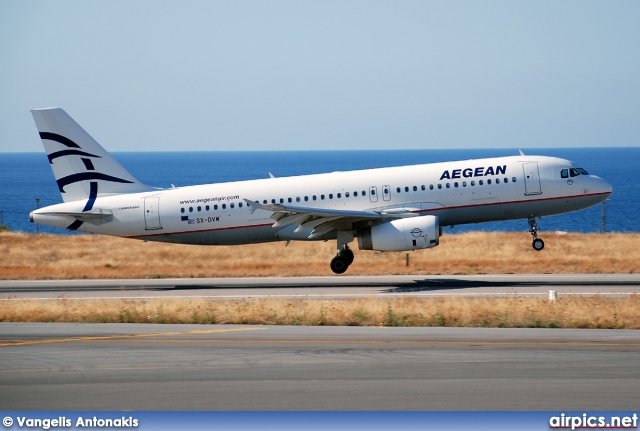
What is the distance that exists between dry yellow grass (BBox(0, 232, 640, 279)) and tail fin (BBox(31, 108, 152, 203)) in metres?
4.91

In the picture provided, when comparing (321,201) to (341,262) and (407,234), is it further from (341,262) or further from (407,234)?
(407,234)

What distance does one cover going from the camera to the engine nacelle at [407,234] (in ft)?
104

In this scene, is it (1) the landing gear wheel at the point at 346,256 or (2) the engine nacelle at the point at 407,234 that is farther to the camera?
(1) the landing gear wheel at the point at 346,256

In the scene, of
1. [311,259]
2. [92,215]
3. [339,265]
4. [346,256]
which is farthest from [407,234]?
[92,215]

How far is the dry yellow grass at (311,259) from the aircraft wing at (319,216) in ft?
12.7

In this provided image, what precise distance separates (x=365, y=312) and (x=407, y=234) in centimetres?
851

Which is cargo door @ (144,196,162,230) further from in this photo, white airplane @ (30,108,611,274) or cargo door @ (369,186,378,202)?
cargo door @ (369,186,378,202)

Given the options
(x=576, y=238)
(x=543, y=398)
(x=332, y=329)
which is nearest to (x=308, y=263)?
(x=576, y=238)

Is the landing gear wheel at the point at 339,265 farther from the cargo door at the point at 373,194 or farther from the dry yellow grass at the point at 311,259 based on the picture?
the cargo door at the point at 373,194

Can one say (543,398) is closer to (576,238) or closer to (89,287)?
(89,287)

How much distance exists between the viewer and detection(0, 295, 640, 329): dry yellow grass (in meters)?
22.2

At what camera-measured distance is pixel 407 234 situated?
104ft

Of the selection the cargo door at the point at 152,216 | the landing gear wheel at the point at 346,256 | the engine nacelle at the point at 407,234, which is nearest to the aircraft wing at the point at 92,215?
the cargo door at the point at 152,216

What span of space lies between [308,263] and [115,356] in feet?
75.4
